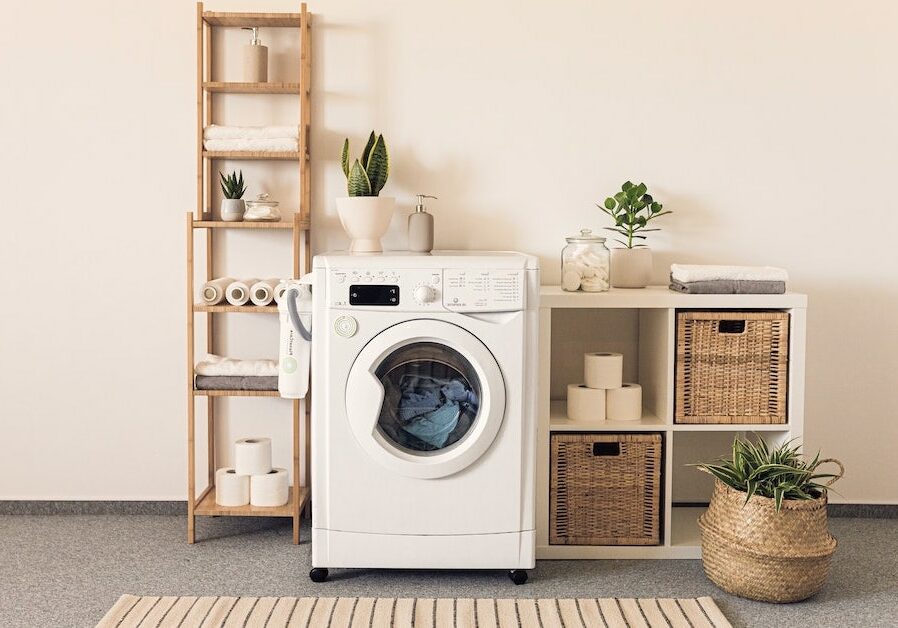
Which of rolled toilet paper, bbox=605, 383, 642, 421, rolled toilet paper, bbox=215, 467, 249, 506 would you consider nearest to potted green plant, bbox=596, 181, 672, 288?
rolled toilet paper, bbox=605, 383, 642, 421

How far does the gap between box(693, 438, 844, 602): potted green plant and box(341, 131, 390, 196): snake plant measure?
1319mm

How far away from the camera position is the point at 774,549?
249cm

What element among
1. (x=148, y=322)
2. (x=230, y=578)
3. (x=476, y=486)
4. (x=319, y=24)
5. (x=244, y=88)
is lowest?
(x=230, y=578)

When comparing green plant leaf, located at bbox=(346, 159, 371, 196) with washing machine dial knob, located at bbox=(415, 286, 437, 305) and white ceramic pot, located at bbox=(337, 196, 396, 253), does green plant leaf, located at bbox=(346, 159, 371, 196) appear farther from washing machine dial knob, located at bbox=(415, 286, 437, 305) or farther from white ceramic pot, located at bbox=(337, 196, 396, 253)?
washing machine dial knob, located at bbox=(415, 286, 437, 305)

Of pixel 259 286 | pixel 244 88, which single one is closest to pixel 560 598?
pixel 259 286

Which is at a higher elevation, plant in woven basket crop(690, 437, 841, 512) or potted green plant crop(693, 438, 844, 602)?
plant in woven basket crop(690, 437, 841, 512)

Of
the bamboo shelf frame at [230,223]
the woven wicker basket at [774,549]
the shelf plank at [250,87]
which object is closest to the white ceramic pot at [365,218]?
the bamboo shelf frame at [230,223]

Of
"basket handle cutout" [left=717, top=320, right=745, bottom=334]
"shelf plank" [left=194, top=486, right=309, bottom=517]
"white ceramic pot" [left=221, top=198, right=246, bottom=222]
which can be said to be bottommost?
"shelf plank" [left=194, top=486, right=309, bottom=517]

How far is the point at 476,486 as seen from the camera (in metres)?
2.62

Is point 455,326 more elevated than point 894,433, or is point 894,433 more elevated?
point 455,326

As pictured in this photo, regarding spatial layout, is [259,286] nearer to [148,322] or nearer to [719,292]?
[148,322]

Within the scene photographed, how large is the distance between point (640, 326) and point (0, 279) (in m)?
2.09

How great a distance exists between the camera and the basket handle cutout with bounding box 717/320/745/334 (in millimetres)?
2834

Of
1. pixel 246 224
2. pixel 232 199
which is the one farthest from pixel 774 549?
pixel 232 199
